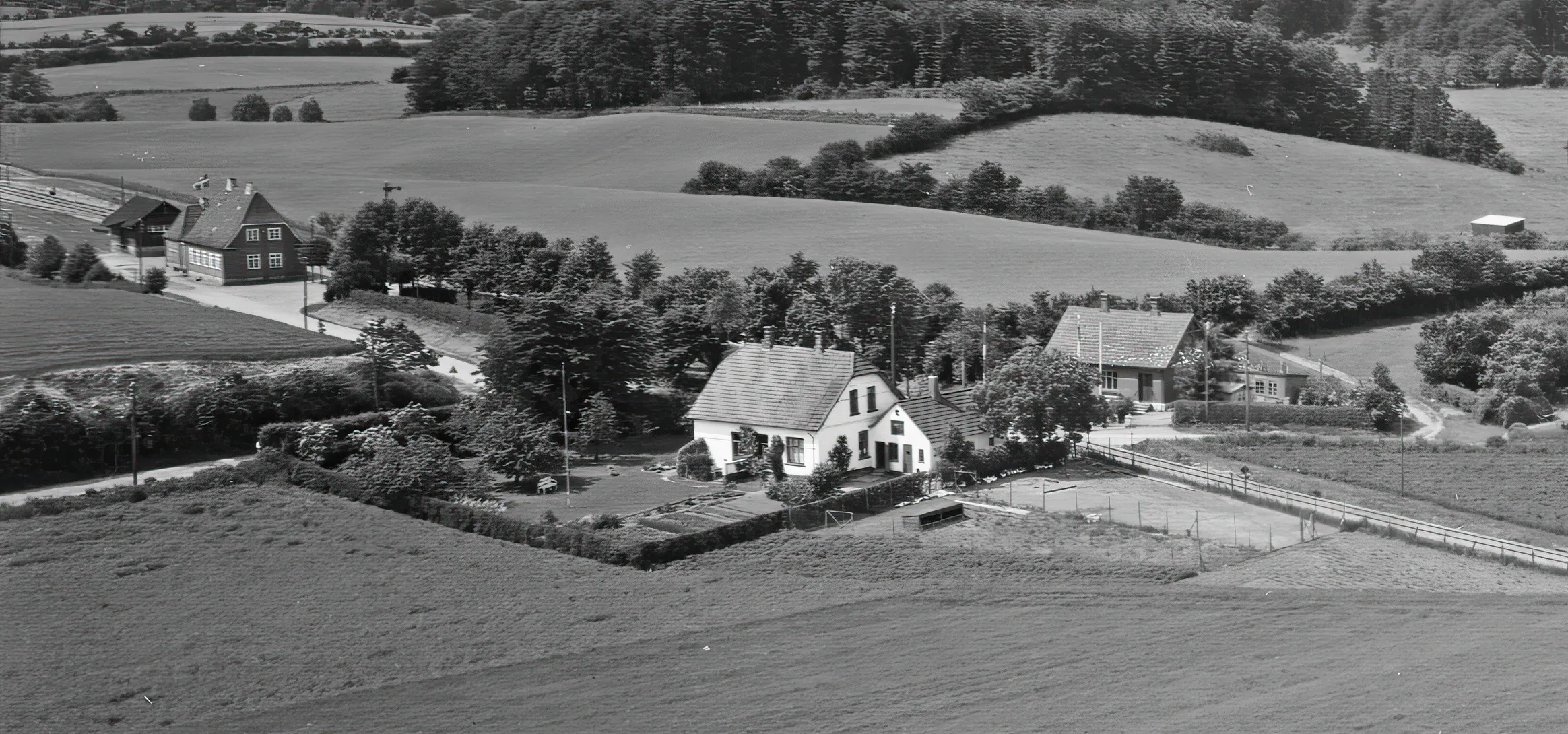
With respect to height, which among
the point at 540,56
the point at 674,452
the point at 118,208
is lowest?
the point at 674,452

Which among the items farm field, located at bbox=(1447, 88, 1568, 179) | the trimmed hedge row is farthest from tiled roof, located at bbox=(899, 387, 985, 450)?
farm field, located at bbox=(1447, 88, 1568, 179)

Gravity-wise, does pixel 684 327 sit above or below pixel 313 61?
below

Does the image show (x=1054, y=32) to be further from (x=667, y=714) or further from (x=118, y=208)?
(x=667, y=714)

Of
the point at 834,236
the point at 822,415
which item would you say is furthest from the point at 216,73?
the point at 822,415

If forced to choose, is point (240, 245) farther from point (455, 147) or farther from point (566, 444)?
point (455, 147)

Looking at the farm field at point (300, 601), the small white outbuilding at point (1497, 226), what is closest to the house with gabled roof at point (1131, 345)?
the farm field at point (300, 601)

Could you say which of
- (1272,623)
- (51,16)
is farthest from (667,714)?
(51,16)
